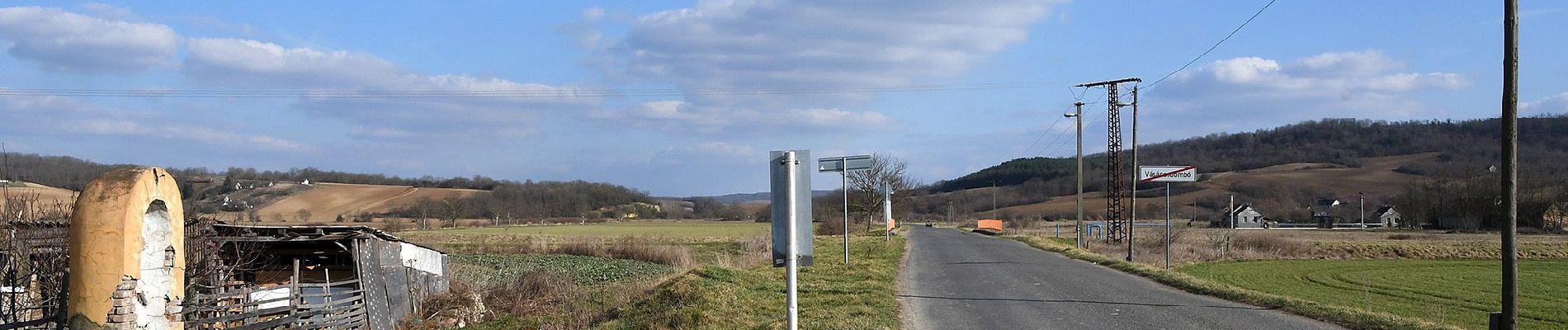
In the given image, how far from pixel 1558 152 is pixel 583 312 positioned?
14801cm

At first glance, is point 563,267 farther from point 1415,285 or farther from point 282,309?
point 1415,285

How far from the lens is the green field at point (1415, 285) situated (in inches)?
625

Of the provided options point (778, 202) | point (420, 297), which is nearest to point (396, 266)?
point (420, 297)

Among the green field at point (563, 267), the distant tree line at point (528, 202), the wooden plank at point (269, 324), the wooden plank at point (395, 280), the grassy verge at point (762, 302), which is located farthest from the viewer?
the distant tree line at point (528, 202)

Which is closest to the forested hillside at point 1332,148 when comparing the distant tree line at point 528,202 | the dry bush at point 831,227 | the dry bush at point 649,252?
Answer: the distant tree line at point 528,202

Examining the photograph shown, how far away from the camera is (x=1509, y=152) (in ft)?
29.6

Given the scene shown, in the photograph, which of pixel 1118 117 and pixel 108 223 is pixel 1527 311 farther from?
pixel 1118 117

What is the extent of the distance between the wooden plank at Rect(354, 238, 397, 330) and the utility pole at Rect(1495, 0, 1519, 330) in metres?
15.4

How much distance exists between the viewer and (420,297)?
68.1ft

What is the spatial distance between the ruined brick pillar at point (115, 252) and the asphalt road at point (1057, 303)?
25.8 feet

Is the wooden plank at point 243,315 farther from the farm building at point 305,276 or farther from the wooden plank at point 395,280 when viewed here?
the wooden plank at point 395,280

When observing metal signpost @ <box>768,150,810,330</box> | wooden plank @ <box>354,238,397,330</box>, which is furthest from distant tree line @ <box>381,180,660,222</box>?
metal signpost @ <box>768,150,810,330</box>

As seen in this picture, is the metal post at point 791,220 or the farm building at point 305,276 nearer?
the metal post at point 791,220

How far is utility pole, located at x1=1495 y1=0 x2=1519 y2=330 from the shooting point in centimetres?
888
